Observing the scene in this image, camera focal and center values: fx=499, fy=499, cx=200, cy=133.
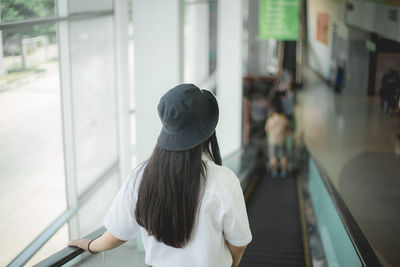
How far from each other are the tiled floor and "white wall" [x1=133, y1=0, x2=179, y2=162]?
129 inches

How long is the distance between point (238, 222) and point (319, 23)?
76.5 feet

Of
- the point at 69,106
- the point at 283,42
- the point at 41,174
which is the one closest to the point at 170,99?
the point at 41,174

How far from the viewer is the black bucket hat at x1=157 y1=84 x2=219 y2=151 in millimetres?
2104

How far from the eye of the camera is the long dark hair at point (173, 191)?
2102 millimetres

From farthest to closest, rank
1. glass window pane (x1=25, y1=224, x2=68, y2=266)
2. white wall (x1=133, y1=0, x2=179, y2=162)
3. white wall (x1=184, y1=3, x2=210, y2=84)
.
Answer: white wall (x1=184, y1=3, x2=210, y2=84), white wall (x1=133, y1=0, x2=179, y2=162), glass window pane (x1=25, y1=224, x2=68, y2=266)

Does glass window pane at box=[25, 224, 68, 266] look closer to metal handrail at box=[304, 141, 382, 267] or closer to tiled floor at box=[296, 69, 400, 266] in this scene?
metal handrail at box=[304, 141, 382, 267]

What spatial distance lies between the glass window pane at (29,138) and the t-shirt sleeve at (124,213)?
2544mm

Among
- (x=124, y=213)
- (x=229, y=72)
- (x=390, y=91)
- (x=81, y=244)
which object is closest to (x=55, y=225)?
(x=81, y=244)

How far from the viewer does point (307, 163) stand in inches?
408

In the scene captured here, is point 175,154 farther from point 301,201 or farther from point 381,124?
point 301,201

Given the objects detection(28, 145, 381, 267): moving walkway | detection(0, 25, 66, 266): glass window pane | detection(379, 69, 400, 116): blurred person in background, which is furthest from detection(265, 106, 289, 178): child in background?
detection(0, 25, 66, 266): glass window pane

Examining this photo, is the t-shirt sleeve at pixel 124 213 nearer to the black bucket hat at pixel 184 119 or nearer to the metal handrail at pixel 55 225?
the black bucket hat at pixel 184 119

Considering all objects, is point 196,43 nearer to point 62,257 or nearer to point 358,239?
point 358,239

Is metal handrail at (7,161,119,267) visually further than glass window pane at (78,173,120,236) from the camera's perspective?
No
